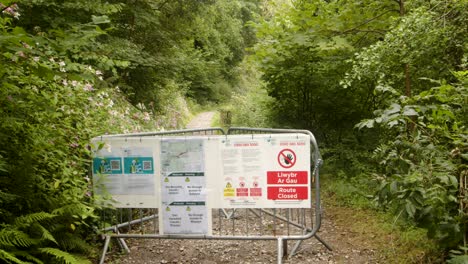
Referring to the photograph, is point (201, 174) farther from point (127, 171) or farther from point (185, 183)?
point (127, 171)

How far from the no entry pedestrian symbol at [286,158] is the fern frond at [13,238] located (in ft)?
8.81

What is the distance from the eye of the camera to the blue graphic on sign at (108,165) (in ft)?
16.1

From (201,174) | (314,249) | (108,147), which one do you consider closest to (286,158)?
(201,174)

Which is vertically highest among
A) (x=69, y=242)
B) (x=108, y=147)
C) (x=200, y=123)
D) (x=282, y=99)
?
(x=282, y=99)

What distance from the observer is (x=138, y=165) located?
4.86 m

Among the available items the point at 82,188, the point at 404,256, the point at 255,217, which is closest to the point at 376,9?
the point at 255,217

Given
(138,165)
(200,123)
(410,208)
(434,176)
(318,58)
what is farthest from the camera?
(200,123)

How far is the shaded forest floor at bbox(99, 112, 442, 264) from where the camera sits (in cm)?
491

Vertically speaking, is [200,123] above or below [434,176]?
above

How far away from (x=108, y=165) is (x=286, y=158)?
7.28 ft

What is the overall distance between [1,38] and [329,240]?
4.79 m

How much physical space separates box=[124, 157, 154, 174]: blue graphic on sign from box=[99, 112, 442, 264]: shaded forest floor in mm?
1194

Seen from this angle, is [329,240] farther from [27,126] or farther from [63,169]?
[27,126]

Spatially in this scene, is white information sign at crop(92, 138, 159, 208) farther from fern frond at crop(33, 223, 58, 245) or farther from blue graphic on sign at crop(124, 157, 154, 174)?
fern frond at crop(33, 223, 58, 245)
